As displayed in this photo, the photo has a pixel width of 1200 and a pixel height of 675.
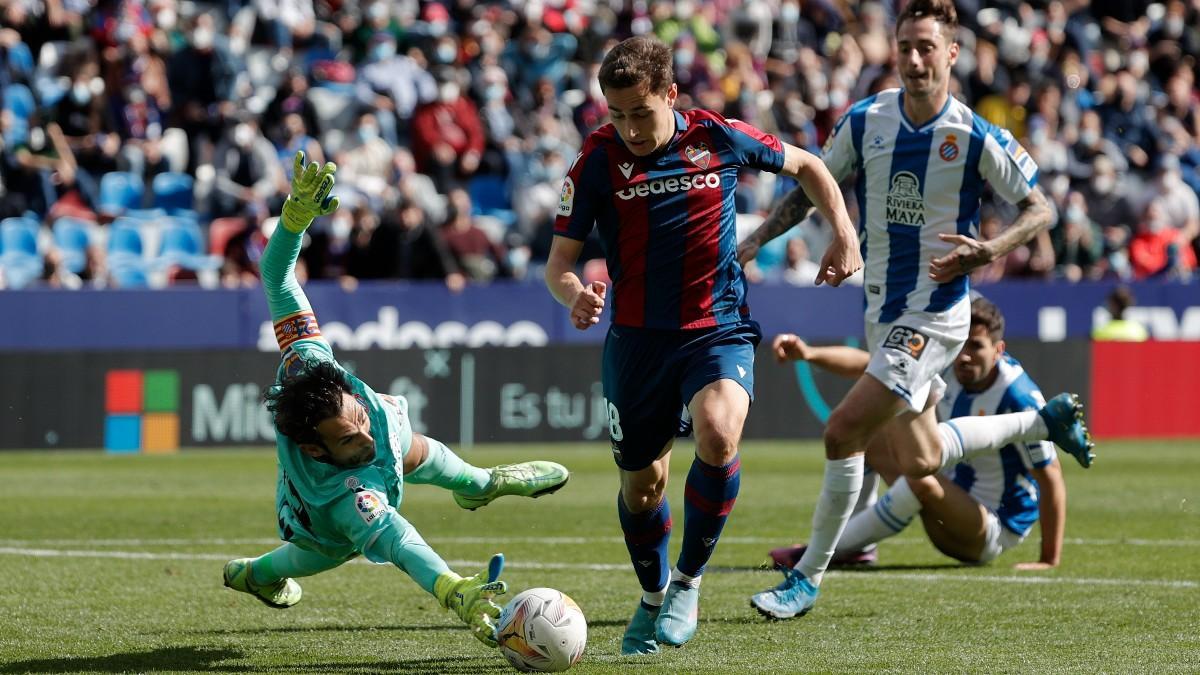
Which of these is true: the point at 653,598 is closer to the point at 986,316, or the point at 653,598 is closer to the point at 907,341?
the point at 907,341

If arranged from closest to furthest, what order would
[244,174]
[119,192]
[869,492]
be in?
1. [869,492]
2. [119,192]
3. [244,174]

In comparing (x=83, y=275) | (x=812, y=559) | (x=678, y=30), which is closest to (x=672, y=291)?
(x=812, y=559)

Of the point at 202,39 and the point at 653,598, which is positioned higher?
the point at 202,39

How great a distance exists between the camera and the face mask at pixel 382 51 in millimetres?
21406

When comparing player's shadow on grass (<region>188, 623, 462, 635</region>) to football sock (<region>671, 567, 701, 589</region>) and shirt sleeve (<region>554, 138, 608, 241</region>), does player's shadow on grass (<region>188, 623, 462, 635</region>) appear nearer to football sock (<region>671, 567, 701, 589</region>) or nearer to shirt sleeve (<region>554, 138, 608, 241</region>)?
football sock (<region>671, 567, 701, 589</region>)

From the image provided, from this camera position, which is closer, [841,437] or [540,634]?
[540,634]

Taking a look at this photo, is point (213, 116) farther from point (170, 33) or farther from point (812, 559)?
point (812, 559)

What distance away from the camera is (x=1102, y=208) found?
77.7 ft

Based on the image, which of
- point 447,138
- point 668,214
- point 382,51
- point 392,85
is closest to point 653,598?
point 668,214

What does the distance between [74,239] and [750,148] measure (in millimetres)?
13685

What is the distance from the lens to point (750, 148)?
648cm

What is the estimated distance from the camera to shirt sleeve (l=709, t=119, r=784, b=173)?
6473mm

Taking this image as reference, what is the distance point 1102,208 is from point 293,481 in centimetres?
1930

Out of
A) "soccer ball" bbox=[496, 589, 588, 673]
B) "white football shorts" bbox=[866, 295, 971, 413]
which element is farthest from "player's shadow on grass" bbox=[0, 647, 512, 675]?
"white football shorts" bbox=[866, 295, 971, 413]
